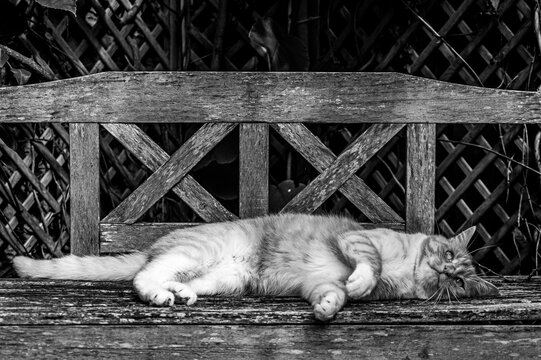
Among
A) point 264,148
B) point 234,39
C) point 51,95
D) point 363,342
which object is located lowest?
point 363,342

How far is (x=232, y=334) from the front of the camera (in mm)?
1959

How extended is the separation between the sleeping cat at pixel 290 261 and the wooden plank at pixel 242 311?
166mm

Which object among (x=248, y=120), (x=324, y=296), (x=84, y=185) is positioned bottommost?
(x=324, y=296)

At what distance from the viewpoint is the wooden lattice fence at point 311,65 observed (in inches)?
131

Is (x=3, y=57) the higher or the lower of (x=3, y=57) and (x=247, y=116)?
the higher

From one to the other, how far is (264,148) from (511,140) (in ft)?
4.12

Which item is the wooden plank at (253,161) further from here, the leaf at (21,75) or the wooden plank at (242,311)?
the leaf at (21,75)

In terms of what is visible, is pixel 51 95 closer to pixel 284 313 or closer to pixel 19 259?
pixel 19 259

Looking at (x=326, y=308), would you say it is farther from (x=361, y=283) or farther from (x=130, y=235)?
(x=130, y=235)

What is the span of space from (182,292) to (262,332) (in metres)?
0.32

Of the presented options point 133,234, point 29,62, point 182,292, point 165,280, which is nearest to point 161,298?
point 182,292

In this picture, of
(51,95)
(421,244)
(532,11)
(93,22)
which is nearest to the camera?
(421,244)

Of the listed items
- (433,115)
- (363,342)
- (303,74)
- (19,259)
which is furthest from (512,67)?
(19,259)

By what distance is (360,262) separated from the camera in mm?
2354
